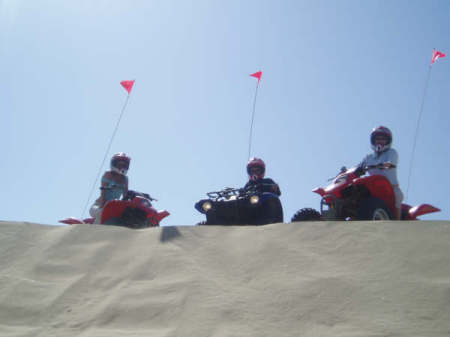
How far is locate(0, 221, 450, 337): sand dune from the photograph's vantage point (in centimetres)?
196

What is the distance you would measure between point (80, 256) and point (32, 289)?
0.53m

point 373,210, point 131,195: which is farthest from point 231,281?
point 131,195

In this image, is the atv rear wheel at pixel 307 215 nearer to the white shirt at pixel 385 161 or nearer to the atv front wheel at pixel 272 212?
the atv front wheel at pixel 272 212

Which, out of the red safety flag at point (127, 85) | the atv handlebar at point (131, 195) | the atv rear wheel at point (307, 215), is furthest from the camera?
the red safety flag at point (127, 85)

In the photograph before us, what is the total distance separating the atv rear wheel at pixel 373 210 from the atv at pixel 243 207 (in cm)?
100

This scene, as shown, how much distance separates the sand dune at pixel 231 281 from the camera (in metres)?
1.96

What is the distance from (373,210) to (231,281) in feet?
7.93

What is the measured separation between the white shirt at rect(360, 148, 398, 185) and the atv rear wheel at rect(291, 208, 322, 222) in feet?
2.60

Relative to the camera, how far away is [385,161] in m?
4.92

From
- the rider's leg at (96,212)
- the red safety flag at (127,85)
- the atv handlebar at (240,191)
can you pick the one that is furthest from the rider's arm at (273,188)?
the red safety flag at (127,85)

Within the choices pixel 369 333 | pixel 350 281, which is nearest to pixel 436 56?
pixel 350 281

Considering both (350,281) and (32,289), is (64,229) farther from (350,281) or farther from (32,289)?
(350,281)

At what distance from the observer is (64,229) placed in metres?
3.58

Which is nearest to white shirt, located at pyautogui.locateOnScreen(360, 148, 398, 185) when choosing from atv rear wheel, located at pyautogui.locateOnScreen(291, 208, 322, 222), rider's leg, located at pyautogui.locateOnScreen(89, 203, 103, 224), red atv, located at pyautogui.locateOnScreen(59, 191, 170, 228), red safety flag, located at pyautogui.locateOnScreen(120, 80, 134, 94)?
atv rear wheel, located at pyautogui.locateOnScreen(291, 208, 322, 222)
